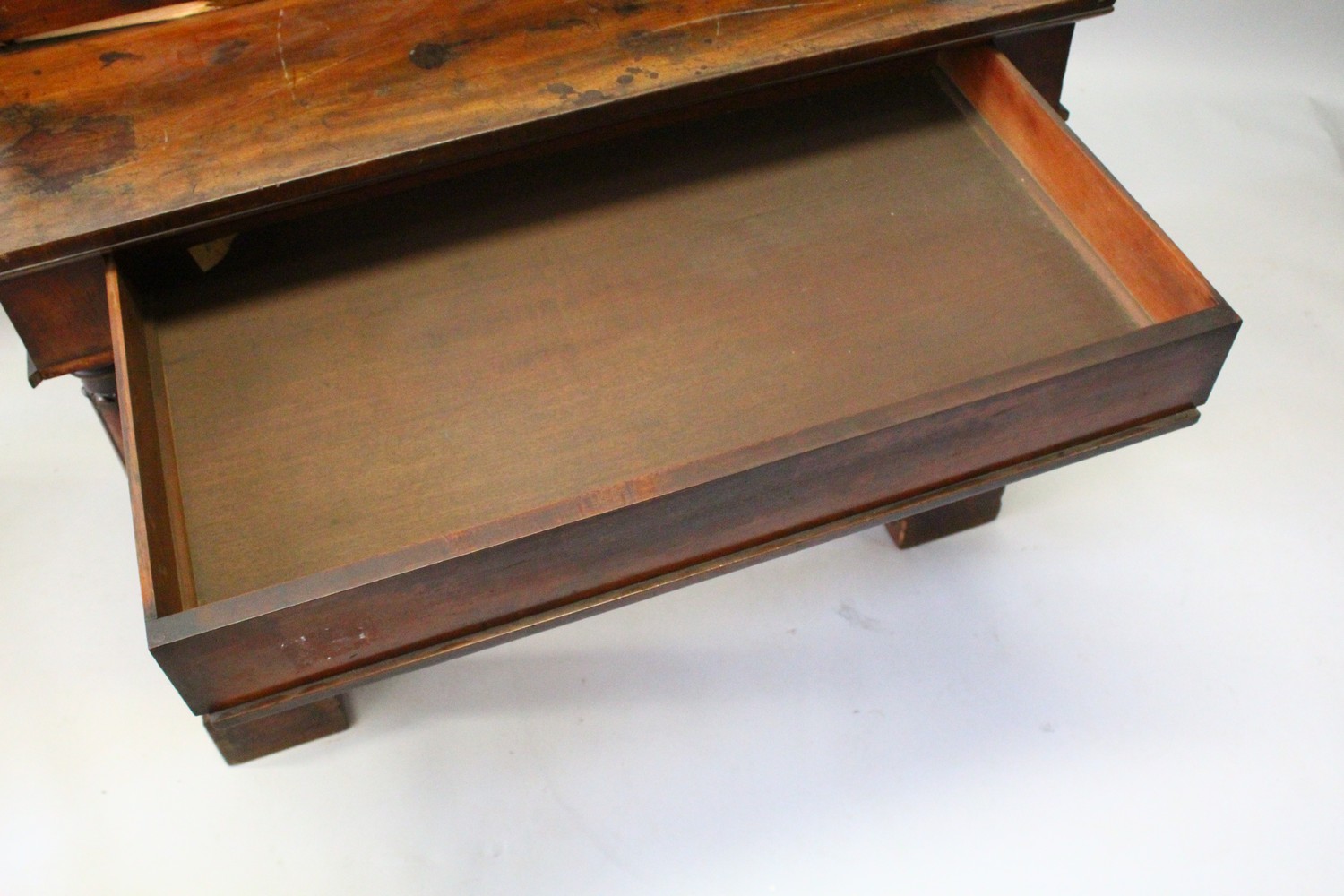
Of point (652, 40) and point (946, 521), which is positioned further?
point (946, 521)

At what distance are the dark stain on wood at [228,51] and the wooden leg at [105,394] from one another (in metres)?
0.32

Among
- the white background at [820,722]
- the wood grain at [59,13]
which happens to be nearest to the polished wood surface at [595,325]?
the wood grain at [59,13]

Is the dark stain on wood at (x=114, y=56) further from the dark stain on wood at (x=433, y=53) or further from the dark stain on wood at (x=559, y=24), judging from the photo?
the dark stain on wood at (x=559, y=24)

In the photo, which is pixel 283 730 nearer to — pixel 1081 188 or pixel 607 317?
pixel 607 317

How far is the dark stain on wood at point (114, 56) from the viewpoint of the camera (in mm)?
1393

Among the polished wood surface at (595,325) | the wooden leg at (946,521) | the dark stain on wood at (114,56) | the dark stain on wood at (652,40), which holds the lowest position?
the wooden leg at (946,521)

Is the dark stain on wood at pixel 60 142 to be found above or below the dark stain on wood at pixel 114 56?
below

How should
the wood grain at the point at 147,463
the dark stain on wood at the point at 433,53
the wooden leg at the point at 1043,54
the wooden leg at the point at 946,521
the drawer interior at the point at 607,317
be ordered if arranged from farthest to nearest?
1. the wooden leg at the point at 946,521
2. the wooden leg at the point at 1043,54
3. the dark stain on wood at the point at 433,53
4. the drawer interior at the point at 607,317
5. the wood grain at the point at 147,463

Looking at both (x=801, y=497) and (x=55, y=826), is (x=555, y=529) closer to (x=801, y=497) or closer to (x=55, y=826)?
(x=801, y=497)

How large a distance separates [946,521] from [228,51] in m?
0.92

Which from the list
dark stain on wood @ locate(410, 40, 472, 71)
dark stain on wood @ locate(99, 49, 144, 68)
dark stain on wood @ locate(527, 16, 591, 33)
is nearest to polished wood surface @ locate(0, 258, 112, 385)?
dark stain on wood @ locate(99, 49, 144, 68)

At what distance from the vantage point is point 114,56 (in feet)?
4.58

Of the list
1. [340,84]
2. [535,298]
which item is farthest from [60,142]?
[535,298]

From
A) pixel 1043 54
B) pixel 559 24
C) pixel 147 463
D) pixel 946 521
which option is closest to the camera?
pixel 147 463
